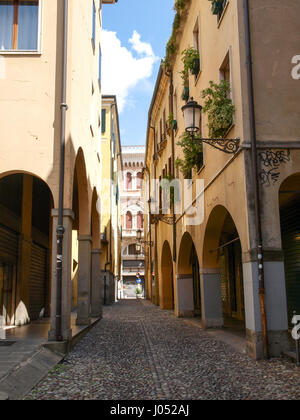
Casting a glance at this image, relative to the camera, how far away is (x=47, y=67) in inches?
393

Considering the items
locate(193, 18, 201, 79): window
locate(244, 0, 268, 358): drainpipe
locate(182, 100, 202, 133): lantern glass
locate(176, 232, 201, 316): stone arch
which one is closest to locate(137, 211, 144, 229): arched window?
locate(176, 232, 201, 316): stone arch

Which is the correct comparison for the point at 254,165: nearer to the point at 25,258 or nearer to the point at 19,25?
the point at 19,25

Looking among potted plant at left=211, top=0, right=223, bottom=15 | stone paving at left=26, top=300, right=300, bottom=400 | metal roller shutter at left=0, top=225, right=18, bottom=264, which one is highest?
potted plant at left=211, top=0, right=223, bottom=15

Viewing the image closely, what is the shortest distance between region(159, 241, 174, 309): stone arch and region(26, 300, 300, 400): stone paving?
467 inches

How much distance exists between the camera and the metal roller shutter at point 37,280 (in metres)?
15.3

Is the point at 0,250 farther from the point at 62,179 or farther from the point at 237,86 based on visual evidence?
the point at 237,86

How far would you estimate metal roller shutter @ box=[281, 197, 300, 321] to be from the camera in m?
11.7

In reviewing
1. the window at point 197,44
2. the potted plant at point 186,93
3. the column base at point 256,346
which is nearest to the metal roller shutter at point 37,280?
the potted plant at point 186,93

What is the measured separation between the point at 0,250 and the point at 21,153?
12.1 ft

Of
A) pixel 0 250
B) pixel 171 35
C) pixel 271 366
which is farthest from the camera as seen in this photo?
pixel 171 35

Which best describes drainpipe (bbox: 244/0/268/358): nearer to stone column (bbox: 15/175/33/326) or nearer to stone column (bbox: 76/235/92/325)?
stone column (bbox: 76/235/92/325)
